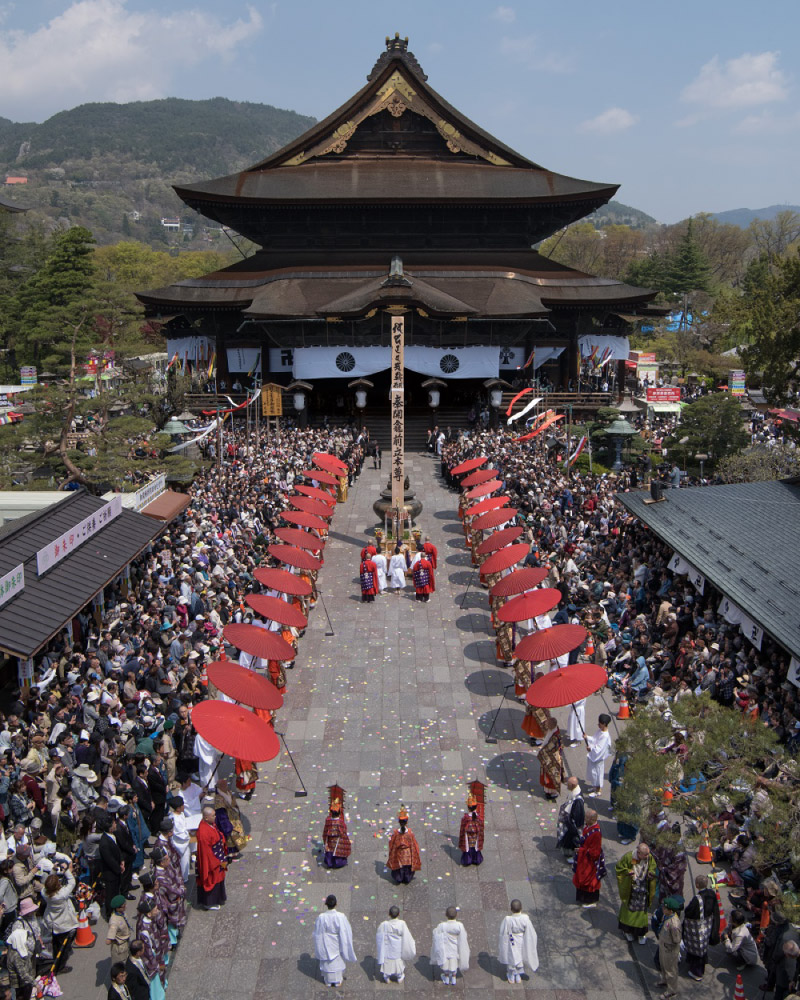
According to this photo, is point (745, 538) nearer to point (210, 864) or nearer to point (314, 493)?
point (314, 493)

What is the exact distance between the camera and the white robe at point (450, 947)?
1012cm

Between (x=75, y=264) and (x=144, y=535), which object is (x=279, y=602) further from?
(x=75, y=264)

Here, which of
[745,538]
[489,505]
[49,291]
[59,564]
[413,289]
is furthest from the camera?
[49,291]

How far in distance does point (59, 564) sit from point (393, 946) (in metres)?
11.1

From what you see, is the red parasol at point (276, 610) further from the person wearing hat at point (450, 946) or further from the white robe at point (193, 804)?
the person wearing hat at point (450, 946)

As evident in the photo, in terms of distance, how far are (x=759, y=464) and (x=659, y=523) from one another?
11.6 metres

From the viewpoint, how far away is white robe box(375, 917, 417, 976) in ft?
33.7

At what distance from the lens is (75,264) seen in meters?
58.6

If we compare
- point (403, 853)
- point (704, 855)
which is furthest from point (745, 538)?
point (403, 853)

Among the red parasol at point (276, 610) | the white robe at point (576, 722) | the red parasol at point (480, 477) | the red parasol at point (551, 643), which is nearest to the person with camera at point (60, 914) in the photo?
the red parasol at point (276, 610)

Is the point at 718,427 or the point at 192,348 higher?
the point at 192,348

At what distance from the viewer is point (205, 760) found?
547 inches

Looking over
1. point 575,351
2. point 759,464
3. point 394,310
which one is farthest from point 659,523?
point 575,351

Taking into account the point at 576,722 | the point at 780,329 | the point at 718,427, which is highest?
the point at 780,329
